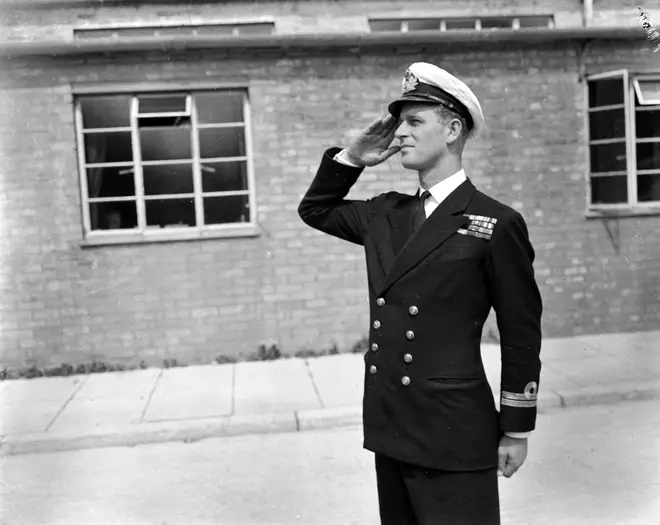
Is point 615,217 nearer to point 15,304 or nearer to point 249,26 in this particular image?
point 249,26

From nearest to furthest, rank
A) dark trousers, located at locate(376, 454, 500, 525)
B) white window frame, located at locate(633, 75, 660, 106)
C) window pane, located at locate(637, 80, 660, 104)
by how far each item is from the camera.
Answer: dark trousers, located at locate(376, 454, 500, 525) < white window frame, located at locate(633, 75, 660, 106) < window pane, located at locate(637, 80, 660, 104)

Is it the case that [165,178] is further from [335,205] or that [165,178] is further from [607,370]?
[335,205]

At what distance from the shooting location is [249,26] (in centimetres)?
873

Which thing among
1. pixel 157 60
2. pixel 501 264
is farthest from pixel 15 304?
pixel 501 264

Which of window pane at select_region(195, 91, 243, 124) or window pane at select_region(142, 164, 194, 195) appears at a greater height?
window pane at select_region(195, 91, 243, 124)

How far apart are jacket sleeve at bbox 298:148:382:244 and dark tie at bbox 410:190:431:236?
21cm

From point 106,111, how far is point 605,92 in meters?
5.85

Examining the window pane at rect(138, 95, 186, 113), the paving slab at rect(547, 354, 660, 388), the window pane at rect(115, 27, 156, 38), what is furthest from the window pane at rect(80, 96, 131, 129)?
the paving slab at rect(547, 354, 660, 388)

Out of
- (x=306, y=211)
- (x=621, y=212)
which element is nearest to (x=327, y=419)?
(x=306, y=211)

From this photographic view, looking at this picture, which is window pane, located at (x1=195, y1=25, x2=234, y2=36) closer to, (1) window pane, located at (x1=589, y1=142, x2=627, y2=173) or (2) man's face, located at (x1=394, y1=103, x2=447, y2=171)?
(1) window pane, located at (x1=589, y1=142, x2=627, y2=173)

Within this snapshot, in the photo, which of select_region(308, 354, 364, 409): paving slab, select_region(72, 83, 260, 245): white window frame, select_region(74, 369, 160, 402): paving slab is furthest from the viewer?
select_region(72, 83, 260, 245): white window frame

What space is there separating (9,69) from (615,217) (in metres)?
7.24

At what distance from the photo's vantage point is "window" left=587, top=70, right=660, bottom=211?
912 centimetres

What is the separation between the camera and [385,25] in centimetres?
890
